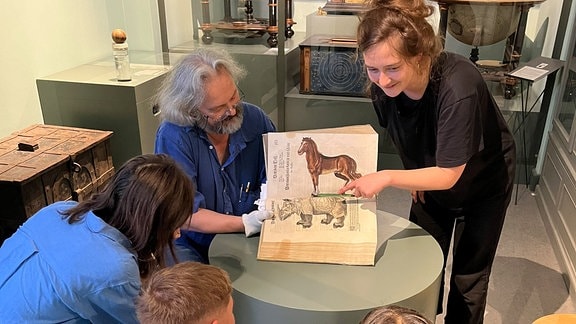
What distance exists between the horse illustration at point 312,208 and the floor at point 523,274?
35.5 inches

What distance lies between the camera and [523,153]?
3.05m

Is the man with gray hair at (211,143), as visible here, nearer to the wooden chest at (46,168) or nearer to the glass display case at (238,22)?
the wooden chest at (46,168)

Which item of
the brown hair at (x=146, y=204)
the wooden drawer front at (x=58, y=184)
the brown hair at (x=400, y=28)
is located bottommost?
the wooden drawer front at (x=58, y=184)

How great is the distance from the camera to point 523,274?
2.22 meters

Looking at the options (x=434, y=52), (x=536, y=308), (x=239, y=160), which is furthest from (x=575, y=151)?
(x=239, y=160)

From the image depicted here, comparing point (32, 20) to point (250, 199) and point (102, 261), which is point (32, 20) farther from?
point (102, 261)

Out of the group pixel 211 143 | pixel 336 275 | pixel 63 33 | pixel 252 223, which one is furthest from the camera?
pixel 63 33

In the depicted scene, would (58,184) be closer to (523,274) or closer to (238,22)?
(238,22)

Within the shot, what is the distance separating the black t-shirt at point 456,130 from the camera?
120cm

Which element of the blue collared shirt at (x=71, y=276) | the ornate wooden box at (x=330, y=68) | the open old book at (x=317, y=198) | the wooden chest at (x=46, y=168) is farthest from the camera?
the ornate wooden box at (x=330, y=68)

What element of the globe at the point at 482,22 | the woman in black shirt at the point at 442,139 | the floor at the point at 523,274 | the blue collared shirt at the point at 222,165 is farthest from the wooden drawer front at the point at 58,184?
the globe at the point at 482,22

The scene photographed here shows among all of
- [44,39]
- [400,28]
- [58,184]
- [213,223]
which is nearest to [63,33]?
[44,39]

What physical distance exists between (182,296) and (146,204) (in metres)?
0.24

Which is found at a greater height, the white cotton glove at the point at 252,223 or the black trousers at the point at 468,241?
the white cotton glove at the point at 252,223
